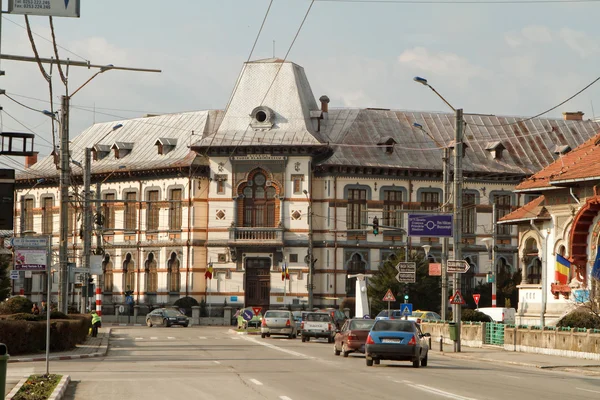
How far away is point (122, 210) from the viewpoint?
3246 inches

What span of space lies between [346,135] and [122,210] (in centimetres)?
1691

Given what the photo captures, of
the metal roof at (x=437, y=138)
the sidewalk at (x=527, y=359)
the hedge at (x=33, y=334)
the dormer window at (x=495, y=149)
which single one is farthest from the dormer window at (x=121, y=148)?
the hedge at (x=33, y=334)

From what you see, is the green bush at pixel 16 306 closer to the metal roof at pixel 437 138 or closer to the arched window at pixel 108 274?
the metal roof at pixel 437 138

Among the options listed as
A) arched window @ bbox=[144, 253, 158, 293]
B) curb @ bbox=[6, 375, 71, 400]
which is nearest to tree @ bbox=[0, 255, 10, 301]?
arched window @ bbox=[144, 253, 158, 293]

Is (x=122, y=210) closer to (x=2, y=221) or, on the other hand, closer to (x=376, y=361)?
(x=376, y=361)

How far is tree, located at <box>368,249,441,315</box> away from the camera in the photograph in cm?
7094

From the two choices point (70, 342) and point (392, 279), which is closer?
point (70, 342)

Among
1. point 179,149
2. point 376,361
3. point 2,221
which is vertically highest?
point 179,149

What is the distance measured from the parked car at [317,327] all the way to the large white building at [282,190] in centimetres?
2300

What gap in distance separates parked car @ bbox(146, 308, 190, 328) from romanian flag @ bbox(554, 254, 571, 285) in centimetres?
2803

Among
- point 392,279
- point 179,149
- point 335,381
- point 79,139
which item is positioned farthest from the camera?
point 79,139

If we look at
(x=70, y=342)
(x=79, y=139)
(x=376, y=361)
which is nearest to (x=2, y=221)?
(x=376, y=361)

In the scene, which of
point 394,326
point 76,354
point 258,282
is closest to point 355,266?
point 258,282

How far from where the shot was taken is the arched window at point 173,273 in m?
78.4
